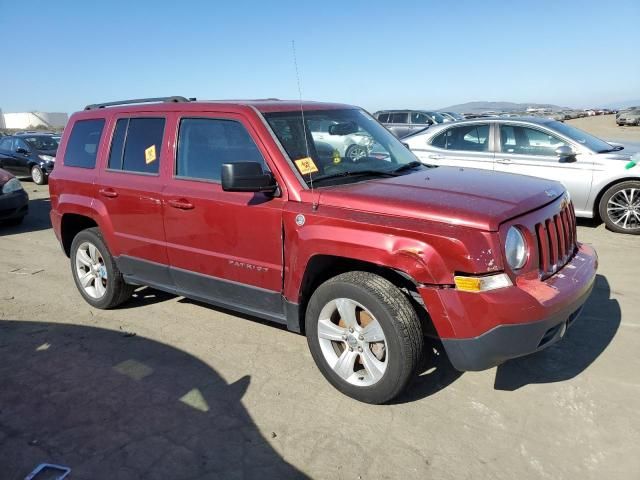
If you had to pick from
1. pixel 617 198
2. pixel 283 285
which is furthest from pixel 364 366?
pixel 617 198

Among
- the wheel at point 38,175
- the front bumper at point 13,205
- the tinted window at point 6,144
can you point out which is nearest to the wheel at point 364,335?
the front bumper at point 13,205

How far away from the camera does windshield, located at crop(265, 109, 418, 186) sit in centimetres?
363

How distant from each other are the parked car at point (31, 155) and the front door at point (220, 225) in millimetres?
12537

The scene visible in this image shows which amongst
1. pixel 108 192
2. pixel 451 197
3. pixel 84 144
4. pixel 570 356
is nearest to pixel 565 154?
pixel 570 356

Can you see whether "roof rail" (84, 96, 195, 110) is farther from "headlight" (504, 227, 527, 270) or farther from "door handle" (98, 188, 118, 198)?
"headlight" (504, 227, 527, 270)

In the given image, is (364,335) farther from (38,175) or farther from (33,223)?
(38,175)

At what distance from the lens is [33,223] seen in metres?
9.88

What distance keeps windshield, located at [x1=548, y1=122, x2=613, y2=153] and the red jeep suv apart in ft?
14.9

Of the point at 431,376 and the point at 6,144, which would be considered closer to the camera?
the point at 431,376

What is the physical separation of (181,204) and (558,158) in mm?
5951

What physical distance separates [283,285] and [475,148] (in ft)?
19.3

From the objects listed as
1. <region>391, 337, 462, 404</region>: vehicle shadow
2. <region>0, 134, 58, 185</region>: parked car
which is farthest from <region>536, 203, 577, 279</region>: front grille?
<region>0, 134, 58, 185</region>: parked car

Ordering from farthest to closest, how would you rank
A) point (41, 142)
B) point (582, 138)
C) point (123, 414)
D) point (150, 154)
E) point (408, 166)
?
1. point (41, 142)
2. point (582, 138)
3. point (150, 154)
4. point (408, 166)
5. point (123, 414)

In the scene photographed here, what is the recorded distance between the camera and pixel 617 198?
736cm
